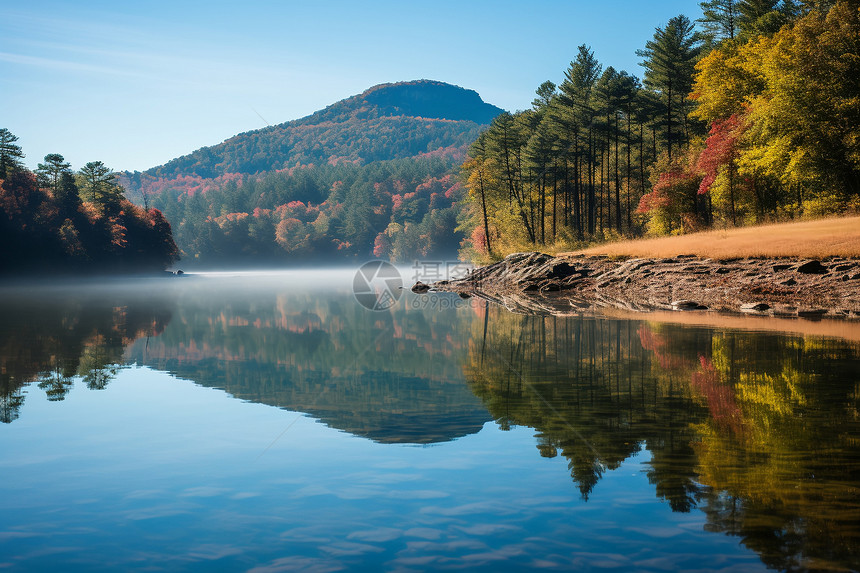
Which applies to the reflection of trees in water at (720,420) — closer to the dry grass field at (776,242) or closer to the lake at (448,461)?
the lake at (448,461)

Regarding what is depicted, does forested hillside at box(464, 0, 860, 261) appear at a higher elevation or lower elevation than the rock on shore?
higher

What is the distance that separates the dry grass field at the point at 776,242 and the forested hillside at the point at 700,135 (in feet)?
17.2

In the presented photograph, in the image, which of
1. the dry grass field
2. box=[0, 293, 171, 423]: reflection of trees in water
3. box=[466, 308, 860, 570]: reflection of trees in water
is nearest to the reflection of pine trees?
box=[466, 308, 860, 570]: reflection of trees in water

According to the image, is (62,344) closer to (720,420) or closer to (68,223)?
(720,420)

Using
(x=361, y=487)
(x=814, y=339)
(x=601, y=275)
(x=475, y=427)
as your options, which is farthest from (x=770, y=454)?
A: (x=601, y=275)

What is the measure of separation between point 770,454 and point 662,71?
5781cm

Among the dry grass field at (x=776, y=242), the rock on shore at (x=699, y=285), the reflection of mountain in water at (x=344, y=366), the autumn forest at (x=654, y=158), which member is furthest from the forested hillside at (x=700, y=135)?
the reflection of mountain in water at (x=344, y=366)

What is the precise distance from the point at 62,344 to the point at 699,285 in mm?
28761

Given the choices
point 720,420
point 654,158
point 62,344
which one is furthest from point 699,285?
point 654,158

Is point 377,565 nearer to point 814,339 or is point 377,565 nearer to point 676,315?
point 814,339

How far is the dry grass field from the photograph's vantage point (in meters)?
29.6

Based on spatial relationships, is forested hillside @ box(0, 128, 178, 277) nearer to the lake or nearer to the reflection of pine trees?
the lake

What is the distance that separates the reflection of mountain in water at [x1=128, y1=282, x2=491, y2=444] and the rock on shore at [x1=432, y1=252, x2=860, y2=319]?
10029 mm

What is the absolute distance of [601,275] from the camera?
43.3 meters
